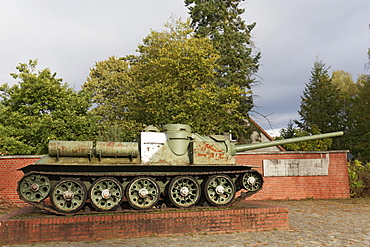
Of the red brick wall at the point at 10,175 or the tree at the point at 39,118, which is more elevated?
the tree at the point at 39,118

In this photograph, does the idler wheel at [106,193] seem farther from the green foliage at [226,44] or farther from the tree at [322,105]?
the tree at [322,105]

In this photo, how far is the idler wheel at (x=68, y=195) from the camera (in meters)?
8.58

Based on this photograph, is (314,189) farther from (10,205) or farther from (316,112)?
(316,112)

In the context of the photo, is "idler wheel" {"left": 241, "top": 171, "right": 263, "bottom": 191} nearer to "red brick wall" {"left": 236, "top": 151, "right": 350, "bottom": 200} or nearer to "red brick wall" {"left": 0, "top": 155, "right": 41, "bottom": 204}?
"red brick wall" {"left": 236, "top": 151, "right": 350, "bottom": 200}

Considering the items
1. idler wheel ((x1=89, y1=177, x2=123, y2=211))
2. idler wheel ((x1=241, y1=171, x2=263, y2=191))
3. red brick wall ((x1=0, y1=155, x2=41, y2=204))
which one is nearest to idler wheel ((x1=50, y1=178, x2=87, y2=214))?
idler wheel ((x1=89, y1=177, x2=123, y2=211))

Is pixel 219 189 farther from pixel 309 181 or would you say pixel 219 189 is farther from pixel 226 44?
pixel 226 44

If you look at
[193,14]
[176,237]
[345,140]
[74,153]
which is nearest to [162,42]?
[193,14]

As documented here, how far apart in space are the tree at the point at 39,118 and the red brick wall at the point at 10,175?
2.62m

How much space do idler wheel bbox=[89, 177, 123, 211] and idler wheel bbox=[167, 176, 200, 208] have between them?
1.43m

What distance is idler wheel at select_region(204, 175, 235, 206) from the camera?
9.48 meters

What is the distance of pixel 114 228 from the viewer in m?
8.27

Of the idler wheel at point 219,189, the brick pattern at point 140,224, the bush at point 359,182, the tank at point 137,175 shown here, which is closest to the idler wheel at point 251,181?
the tank at point 137,175

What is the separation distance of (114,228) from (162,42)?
667 inches

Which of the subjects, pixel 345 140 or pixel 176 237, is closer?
pixel 176 237
